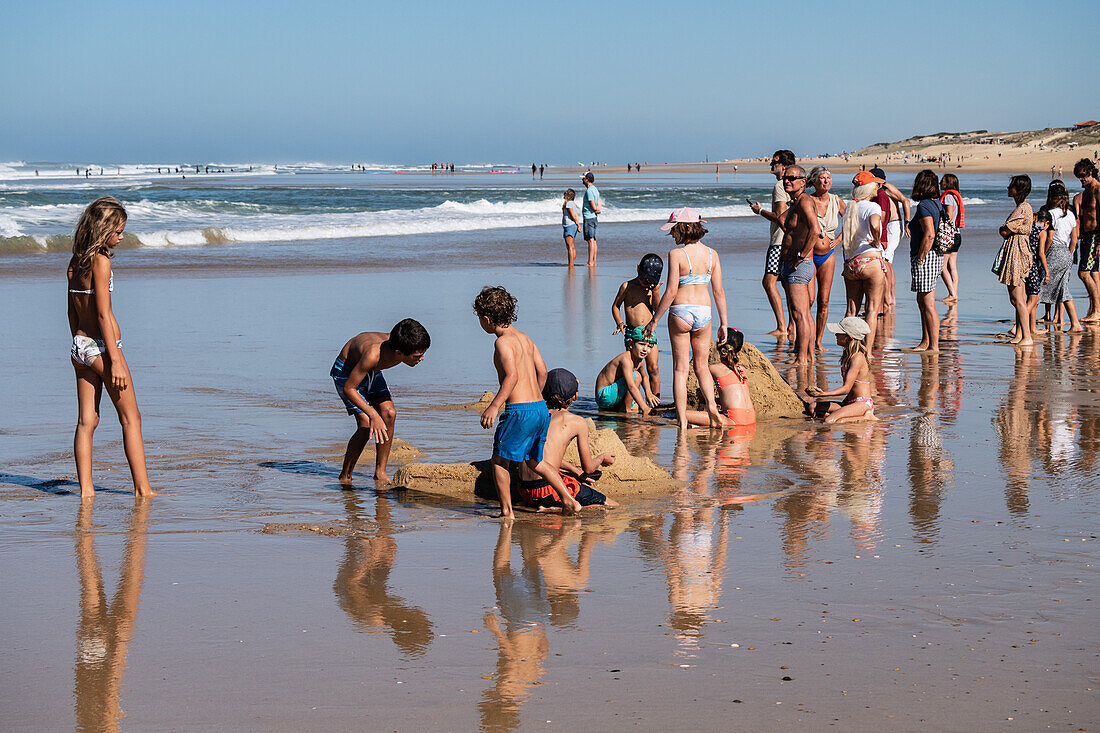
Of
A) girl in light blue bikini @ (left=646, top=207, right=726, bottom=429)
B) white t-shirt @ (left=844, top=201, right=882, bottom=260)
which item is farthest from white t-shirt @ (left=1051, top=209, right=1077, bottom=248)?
girl in light blue bikini @ (left=646, top=207, right=726, bottom=429)

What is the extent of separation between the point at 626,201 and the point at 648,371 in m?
44.6

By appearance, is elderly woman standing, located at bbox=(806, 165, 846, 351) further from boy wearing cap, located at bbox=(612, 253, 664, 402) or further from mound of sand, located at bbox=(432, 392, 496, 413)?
mound of sand, located at bbox=(432, 392, 496, 413)

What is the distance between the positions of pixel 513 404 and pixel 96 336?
219 centimetres

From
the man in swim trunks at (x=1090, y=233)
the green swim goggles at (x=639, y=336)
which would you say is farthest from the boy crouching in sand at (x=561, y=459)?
the man in swim trunks at (x=1090, y=233)

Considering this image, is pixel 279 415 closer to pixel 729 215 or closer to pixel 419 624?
pixel 419 624

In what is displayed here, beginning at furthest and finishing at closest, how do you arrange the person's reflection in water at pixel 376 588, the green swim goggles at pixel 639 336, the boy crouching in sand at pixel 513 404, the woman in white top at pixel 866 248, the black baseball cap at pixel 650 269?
the woman in white top at pixel 866 248, the black baseball cap at pixel 650 269, the green swim goggles at pixel 639 336, the boy crouching in sand at pixel 513 404, the person's reflection in water at pixel 376 588

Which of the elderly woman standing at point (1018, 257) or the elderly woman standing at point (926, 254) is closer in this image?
the elderly woman standing at point (926, 254)

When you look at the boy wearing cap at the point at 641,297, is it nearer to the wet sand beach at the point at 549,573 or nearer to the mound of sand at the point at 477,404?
the wet sand beach at the point at 549,573

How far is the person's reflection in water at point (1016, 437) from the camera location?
6.19m

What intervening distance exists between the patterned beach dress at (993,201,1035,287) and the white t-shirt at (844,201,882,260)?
81.6 inches

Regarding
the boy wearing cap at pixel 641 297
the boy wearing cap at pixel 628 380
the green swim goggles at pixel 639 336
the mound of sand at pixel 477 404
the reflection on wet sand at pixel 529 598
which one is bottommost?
the reflection on wet sand at pixel 529 598

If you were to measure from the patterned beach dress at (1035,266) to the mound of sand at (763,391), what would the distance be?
15.6 feet

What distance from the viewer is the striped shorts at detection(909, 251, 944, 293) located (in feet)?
38.5

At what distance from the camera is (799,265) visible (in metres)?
10.6
